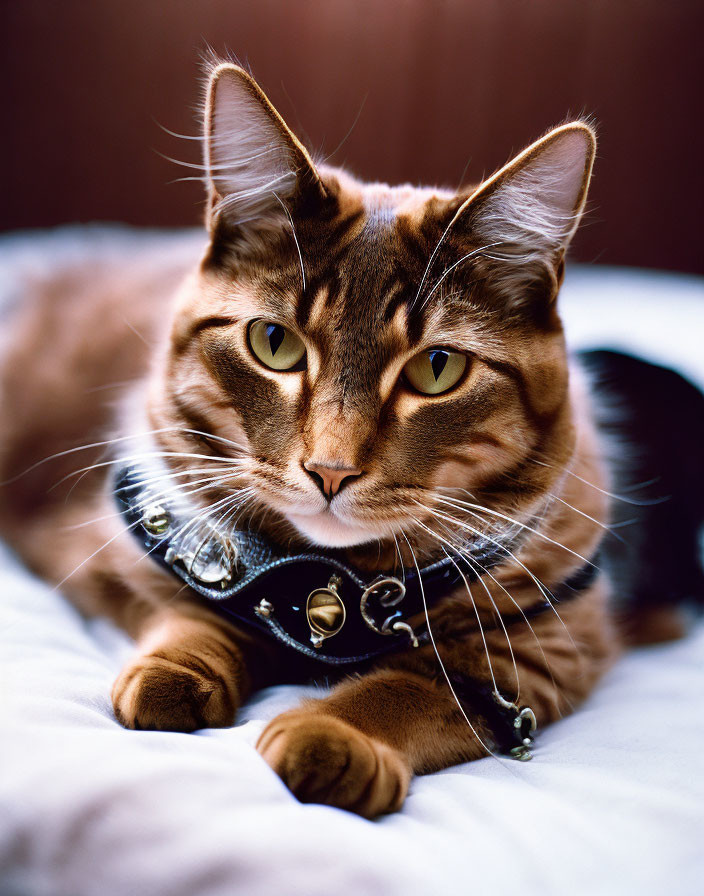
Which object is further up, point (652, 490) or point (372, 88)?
point (372, 88)

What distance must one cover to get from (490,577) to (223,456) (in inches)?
13.3

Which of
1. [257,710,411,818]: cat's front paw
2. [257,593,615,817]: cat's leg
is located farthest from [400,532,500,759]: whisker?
[257,710,411,818]: cat's front paw

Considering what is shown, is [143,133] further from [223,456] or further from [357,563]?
[357,563]

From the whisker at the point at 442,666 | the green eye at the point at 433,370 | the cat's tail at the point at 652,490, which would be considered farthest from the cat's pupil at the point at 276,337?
the cat's tail at the point at 652,490

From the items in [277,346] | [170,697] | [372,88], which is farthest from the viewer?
[372,88]

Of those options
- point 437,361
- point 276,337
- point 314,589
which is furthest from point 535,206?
point 314,589

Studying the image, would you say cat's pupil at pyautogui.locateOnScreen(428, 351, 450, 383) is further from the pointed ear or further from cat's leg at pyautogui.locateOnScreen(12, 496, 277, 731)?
cat's leg at pyautogui.locateOnScreen(12, 496, 277, 731)

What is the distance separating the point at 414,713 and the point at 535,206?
56 centimetres

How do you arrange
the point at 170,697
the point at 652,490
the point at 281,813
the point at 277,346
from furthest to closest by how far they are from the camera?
the point at 652,490, the point at 277,346, the point at 170,697, the point at 281,813

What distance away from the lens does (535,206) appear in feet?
2.60

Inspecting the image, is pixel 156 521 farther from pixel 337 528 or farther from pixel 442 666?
pixel 442 666

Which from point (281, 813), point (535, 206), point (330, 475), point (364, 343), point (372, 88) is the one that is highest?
point (372, 88)

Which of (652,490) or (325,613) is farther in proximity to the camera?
(652,490)

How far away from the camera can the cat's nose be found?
2.30 ft
